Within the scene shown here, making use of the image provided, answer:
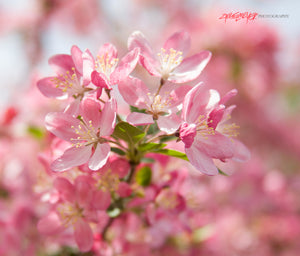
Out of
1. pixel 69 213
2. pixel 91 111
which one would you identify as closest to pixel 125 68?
pixel 91 111

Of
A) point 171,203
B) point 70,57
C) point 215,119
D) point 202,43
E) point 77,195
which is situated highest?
point 70,57

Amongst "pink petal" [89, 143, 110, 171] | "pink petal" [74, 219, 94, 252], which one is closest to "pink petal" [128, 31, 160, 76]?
"pink petal" [89, 143, 110, 171]

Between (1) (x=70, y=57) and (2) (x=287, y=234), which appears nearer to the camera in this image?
(1) (x=70, y=57)

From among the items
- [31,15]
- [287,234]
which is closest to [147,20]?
[31,15]

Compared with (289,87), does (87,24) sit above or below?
above

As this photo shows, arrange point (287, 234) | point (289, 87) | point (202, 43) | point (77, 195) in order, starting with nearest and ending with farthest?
point (77, 195)
point (287, 234)
point (202, 43)
point (289, 87)

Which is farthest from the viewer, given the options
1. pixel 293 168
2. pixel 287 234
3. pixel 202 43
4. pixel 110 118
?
pixel 293 168

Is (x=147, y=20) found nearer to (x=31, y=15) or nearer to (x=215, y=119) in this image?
(x=31, y=15)
